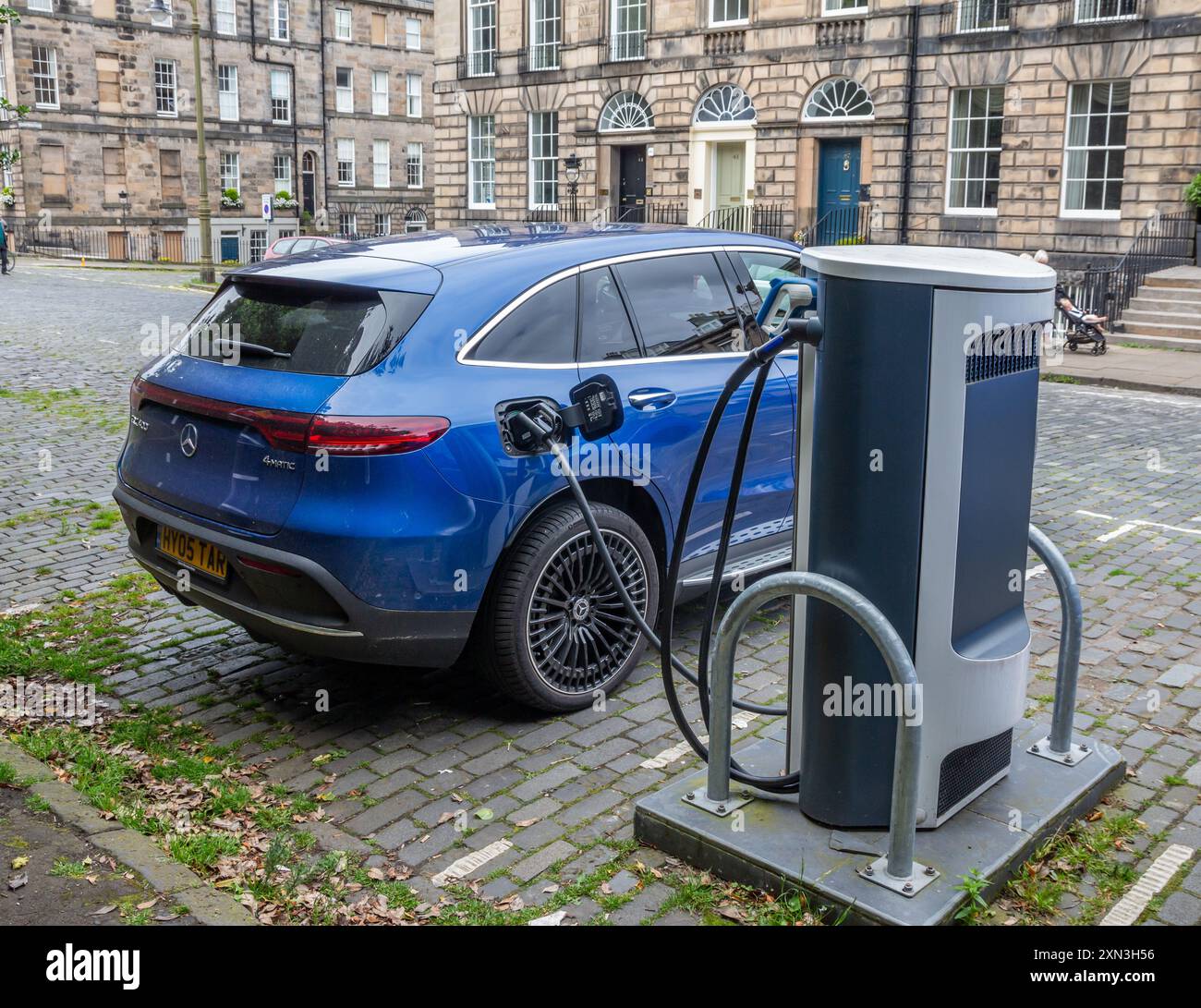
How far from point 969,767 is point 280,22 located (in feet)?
208

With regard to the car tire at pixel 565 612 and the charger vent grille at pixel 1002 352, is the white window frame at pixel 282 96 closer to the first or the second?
the car tire at pixel 565 612

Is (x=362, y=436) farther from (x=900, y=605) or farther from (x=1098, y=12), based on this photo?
(x=1098, y=12)

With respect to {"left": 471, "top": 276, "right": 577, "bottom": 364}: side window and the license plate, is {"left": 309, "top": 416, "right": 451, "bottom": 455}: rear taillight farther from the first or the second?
the license plate

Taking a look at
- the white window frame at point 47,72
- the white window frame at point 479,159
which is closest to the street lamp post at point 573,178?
the white window frame at point 479,159

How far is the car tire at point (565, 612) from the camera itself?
196 inches

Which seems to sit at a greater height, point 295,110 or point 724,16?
point 295,110

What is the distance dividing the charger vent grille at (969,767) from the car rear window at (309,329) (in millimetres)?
2560

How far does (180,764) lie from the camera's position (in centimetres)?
483

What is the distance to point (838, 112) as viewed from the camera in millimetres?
30094

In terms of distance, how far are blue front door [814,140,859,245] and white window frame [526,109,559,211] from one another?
997cm

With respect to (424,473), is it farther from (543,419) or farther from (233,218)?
(233,218)

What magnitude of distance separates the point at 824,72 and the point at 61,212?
36.6 metres

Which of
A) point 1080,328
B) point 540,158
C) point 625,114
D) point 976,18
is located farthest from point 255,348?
point 540,158
